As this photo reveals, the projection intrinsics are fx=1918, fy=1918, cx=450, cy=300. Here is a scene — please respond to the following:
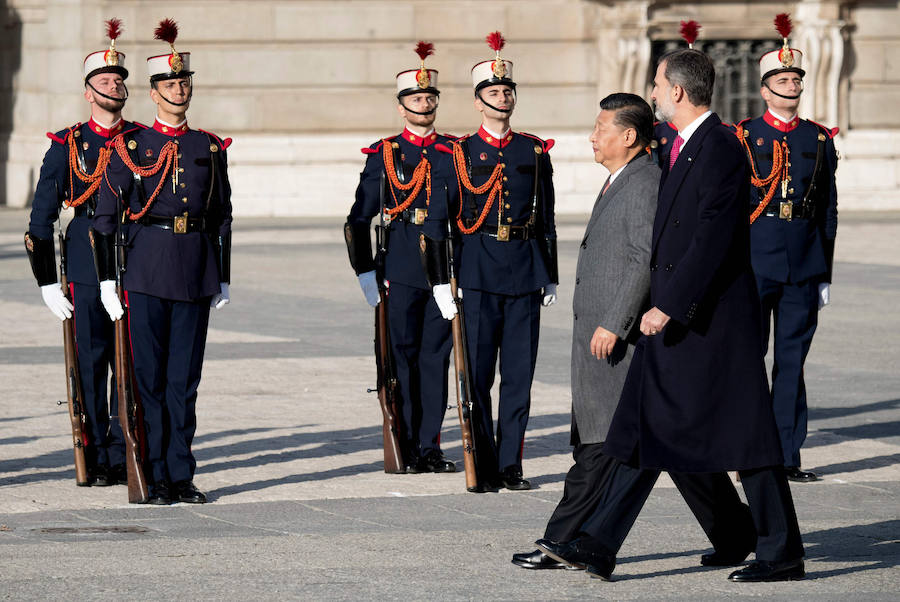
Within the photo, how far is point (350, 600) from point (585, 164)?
19390mm

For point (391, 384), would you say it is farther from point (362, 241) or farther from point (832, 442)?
point (832, 442)

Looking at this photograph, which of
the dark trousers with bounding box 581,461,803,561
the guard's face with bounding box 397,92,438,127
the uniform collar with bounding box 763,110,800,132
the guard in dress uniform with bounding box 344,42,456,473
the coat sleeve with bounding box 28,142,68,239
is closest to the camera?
the dark trousers with bounding box 581,461,803,561

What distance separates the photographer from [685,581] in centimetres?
630

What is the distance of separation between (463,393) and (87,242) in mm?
1754

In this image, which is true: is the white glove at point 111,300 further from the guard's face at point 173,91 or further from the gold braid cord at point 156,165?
the guard's face at point 173,91

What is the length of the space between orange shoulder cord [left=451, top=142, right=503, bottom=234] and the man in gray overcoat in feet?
5.59

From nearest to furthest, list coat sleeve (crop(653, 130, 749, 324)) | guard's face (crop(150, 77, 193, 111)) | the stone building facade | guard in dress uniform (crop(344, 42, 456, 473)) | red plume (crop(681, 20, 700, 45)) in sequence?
coat sleeve (crop(653, 130, 749, 324))
guard's face (crop(150, 77, 193, 111))
red plume (crop(681, 20, 700, 45))
guard in dress uniform (crop(344, 42, 456, 473))
the stone building facade

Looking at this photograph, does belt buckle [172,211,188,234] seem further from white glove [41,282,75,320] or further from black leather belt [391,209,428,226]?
black leather belt [391,209,428,226]

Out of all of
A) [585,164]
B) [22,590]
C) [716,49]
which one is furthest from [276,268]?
[22,590]

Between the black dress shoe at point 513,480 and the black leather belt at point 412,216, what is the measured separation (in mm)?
1352

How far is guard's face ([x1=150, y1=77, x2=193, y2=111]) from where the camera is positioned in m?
7.97

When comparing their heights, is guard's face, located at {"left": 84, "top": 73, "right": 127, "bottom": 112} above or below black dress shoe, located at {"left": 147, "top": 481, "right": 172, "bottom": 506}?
above

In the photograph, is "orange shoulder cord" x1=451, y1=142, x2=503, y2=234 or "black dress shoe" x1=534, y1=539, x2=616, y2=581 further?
"orange shoulder cord" x1=451, y1=142, x2=503, y2=234

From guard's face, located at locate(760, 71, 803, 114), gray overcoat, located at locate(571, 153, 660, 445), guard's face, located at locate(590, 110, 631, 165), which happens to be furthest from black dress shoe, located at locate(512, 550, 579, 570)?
guard's face, located at locate(760, 71, 803, 114)
